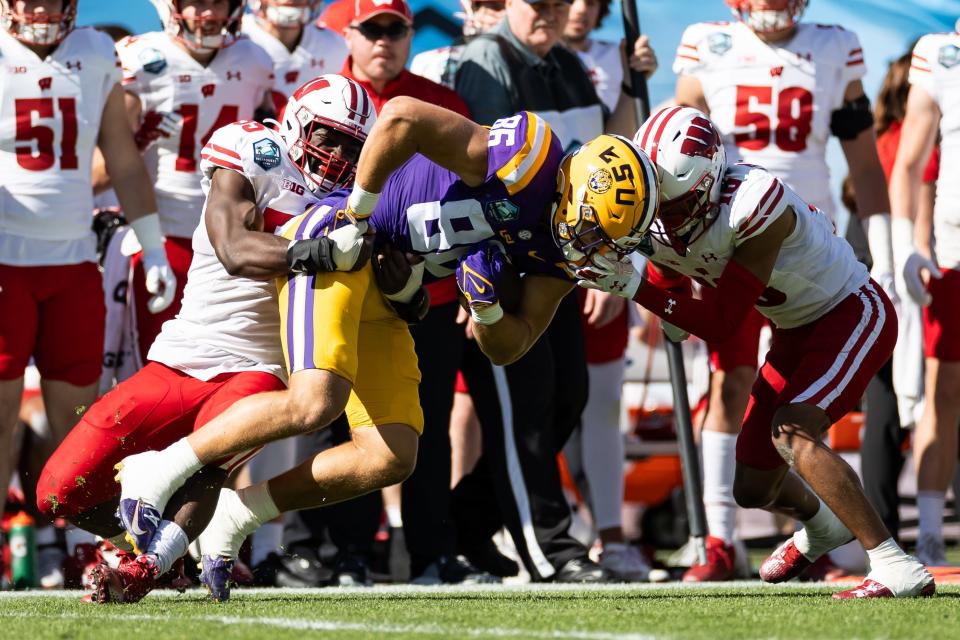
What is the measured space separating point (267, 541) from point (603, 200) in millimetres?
2522

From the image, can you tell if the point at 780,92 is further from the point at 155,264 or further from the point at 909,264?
the point at 155,264

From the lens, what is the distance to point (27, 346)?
589 centimetres

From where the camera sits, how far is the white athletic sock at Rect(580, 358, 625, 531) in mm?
6551

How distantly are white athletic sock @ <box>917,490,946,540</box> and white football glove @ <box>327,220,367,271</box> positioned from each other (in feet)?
9.54

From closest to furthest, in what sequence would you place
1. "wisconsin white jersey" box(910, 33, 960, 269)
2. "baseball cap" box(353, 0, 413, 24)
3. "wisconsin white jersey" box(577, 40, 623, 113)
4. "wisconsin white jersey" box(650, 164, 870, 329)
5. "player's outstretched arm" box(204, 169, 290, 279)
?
"player's outstretched arm" box(204, 169, 290, 279) < "wisconsin white jersey" box(650, 164, 870, 329) < "baseball cap" box(353, 0, 413, 24) < "wisconsin white jersey" box(910, 33, 960, 269) < "wisconsin white jersey" box(577, 40, 623, 113)

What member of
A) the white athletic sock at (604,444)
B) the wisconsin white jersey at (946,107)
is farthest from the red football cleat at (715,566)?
the wisconsin white jersey at (946,107)

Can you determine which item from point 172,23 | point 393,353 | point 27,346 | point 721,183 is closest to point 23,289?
point 27,346

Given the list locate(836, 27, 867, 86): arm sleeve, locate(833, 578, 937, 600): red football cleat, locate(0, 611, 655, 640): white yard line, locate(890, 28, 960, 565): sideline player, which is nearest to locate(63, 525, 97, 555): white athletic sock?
locate(0, 611, 655, 640): white yard line

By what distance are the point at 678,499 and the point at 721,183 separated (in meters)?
3.69

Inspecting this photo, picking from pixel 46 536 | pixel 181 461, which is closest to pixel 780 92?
pixel 181 461

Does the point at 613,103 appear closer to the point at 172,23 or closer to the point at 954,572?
the point at 172,23

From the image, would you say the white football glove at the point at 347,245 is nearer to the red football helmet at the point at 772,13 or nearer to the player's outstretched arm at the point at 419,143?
the player's outstretched arm at the point at 419,143

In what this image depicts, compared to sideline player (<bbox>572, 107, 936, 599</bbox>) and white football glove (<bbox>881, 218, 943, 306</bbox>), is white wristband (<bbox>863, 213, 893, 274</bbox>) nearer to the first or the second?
white football glove (<bbox>881, 218, 943, 306</bbox>)

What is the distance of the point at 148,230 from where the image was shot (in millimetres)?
6039
